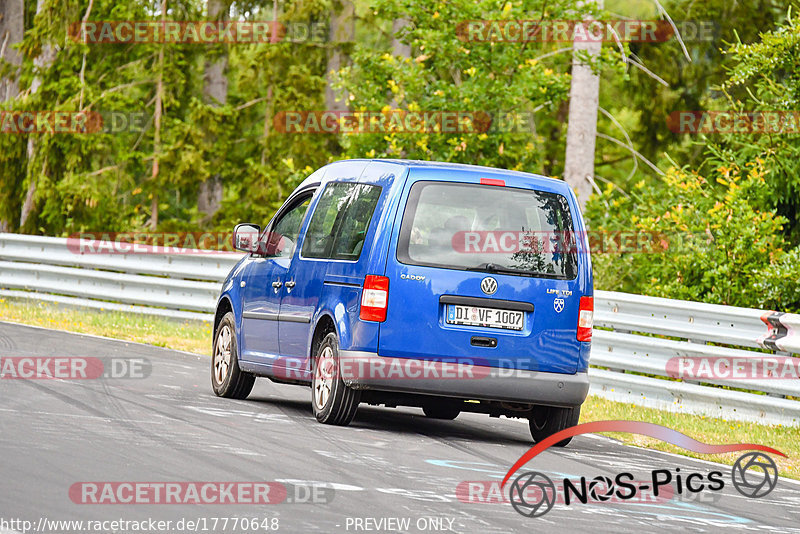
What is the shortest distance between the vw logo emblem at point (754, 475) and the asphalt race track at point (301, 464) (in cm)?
10

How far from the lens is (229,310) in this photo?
1226 centimetres

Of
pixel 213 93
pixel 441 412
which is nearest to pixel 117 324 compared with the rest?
pixel 441 412

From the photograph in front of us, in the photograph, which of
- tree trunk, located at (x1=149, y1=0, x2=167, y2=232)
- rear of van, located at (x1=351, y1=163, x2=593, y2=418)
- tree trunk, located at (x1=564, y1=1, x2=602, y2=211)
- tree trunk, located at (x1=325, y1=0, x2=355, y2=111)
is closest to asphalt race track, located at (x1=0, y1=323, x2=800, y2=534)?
rear of van, located at (x1=351, y1=163, x2=593, y2=418)

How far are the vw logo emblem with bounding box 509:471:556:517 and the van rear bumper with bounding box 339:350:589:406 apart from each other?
50.3 inches

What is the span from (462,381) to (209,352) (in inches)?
264

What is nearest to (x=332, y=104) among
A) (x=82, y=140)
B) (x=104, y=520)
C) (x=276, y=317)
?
(x=82, y=140)

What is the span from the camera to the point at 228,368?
11758 millimetres

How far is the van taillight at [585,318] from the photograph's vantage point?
997 centimetres

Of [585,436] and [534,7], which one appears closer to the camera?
[585,436]

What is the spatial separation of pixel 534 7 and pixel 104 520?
50.5 feet

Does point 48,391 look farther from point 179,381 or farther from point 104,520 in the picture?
point 104,520

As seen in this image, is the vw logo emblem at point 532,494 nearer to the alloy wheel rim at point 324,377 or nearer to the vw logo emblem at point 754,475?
the vw logo emblem at point 754,475

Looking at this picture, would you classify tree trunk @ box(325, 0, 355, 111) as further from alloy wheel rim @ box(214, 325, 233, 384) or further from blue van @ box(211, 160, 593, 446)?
blue van @ box(211, 160, 593, 446)

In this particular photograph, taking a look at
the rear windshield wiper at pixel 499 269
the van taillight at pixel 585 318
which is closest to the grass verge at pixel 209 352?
the van taillight at pixel 585 318
